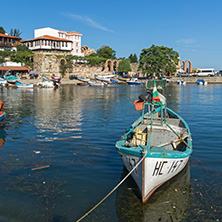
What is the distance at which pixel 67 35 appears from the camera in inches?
4033

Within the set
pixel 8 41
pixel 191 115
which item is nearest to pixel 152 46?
pixel 8 41

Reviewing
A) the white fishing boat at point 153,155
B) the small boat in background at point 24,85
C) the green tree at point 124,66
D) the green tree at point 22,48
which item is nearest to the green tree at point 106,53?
the green tree at point 124,66

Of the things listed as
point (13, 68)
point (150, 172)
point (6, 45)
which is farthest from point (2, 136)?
point (6, 45)

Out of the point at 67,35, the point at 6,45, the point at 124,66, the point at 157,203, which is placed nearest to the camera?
the point at 157,203

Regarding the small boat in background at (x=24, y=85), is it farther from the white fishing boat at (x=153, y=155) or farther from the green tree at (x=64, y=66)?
the white fishing boat at (x=153, y=155)

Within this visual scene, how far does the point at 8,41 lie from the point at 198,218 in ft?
307

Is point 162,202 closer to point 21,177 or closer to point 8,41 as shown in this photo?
point 21,177

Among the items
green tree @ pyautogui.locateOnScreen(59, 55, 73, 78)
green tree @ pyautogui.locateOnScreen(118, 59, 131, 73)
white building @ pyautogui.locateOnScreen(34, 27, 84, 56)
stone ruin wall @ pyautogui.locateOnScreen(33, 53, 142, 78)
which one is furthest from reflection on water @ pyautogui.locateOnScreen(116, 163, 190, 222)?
green tree @ pyautogui.locateOnScreen(118, 59, 131, 73)

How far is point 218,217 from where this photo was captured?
7344 mm

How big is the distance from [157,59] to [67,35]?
3813 cm

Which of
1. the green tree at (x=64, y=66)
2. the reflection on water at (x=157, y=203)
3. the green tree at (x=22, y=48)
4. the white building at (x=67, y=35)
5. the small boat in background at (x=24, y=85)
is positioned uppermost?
the white building at (x=67, y=35)

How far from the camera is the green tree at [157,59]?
91306mm

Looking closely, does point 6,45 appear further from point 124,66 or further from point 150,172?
point 150,172

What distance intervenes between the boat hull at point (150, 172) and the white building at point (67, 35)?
3686 inches
